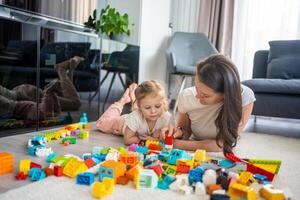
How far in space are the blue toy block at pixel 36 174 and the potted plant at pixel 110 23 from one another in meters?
1.40

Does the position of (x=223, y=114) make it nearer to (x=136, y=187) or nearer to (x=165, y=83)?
(x=136, y=187)

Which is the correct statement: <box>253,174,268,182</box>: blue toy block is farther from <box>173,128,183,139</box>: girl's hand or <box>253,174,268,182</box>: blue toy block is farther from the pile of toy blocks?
<box>173,128,183,139</box>: girl's hand

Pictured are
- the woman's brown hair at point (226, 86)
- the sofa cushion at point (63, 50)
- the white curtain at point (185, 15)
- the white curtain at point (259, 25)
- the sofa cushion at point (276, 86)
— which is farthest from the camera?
the white curtain at point (185, 15)

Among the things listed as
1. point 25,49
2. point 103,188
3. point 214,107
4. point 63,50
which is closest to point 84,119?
point 63,50

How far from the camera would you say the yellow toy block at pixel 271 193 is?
790 mm

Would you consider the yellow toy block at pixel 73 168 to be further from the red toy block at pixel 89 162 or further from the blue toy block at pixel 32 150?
the blue toy block at pixel 32 150

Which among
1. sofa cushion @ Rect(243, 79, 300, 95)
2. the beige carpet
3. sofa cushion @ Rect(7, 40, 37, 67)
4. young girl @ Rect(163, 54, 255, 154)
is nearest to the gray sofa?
sofa cushion @ Rect(243, 79, 300, 95)

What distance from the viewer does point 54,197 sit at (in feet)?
2.57

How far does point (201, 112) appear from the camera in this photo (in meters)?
1.38

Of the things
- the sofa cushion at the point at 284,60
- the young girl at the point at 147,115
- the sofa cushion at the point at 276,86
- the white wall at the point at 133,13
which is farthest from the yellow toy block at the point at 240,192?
the white wall at the point at 133,13

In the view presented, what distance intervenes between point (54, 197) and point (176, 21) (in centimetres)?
288

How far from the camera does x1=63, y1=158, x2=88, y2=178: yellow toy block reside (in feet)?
3.06

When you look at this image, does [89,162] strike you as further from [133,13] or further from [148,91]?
[133,13]

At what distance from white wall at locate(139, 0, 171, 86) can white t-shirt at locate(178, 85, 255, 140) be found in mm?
1482
